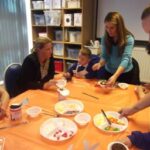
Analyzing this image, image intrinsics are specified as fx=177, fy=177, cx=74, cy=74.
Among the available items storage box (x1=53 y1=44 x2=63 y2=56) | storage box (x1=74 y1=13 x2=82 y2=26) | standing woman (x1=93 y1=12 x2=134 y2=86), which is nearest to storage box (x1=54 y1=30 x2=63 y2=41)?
storage box (x1=53 y1=44 x2=63 y2=56)

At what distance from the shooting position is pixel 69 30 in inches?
143

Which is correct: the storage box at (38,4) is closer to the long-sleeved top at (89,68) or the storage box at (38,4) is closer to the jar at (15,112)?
the long-sleeved top at (89,68)

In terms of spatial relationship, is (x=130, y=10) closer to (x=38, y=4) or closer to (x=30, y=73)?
(x=38, y=4)

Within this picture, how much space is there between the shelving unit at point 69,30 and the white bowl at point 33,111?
2.23 meters

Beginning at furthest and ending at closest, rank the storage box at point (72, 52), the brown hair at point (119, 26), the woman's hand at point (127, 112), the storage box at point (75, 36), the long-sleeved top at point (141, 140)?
the storage box at point (72, 52), the storage box at point (75, 36), the brown hair at point (119, 26), the woman's hand at point (127, 112), the long-sleeved top at point (141, 140)

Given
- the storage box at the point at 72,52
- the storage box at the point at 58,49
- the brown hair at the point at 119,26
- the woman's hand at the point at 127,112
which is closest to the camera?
the woman's hand at the point at 127,112

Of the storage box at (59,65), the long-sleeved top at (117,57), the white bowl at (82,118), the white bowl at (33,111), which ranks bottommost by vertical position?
the storage box at (59,65)

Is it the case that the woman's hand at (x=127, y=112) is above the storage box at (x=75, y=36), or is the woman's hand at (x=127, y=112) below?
below

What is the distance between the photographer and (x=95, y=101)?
150 centimetres

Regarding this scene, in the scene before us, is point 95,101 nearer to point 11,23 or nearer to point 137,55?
point 137,55

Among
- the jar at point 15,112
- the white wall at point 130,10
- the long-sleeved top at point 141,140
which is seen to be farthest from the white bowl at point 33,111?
the white wall at point 130,10

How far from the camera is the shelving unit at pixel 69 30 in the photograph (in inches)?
133

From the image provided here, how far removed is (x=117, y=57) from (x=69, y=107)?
3.11 ft

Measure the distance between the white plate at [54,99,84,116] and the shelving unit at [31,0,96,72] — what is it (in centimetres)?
204
